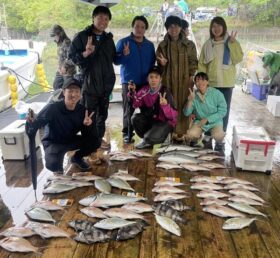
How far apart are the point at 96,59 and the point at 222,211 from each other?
212 centimetres

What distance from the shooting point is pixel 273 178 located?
301cm

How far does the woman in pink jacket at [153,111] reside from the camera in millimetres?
3480

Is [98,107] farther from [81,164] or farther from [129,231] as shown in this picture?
[129,231]

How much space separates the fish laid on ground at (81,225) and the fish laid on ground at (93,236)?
0.13 ft

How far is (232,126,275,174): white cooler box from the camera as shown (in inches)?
118

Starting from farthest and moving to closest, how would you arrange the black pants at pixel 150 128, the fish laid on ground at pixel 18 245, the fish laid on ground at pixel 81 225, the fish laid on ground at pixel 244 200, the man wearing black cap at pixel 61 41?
the man wearing black cap at pixel 61 41
the black pants at pixel 150 128
the fish laid on ground at pixel 244 200
the fish laid on ground at pixel 81 225
the fish laid on ground at pixel 18 245

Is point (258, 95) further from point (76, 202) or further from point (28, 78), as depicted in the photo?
point (28, 78)

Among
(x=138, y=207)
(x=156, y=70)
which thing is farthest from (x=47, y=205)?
(x=156, y=70)

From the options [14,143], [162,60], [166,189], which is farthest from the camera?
[162,60]

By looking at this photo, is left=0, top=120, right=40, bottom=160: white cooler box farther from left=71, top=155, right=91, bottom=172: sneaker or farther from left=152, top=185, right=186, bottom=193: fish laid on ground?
left=152, top=185, right=186, bottom=193: fish laid on ground

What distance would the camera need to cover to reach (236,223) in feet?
7.10

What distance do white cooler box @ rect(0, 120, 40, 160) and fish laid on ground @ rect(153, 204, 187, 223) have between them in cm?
184

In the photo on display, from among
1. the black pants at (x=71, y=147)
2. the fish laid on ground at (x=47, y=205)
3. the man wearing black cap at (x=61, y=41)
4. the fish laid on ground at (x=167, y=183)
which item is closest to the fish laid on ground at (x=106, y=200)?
the fish laid on ground at (x=47, y=205)

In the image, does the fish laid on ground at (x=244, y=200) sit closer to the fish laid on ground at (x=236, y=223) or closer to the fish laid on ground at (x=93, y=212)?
the fish laid on ground at (x=236, y=223)
